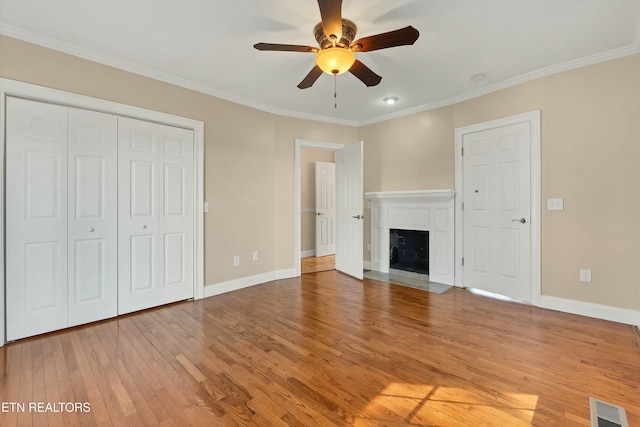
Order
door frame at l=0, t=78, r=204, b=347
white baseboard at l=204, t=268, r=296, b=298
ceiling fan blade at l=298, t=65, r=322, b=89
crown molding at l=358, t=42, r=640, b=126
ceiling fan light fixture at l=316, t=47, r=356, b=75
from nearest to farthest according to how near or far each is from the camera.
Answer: ceiling fan light fixture at l=316, t=47, r=356, b=75, door frame at l=0, t=78, r=204, b=347, ceiling fan blade at l=298, t=65, r=322, b=89, crown molding at l=358, t=42, r=640, b=126, white baseboard at l=204, t=268, r=296, b=298

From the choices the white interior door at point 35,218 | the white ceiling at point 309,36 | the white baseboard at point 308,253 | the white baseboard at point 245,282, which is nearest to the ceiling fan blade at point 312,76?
the white ceiling at point 309,36

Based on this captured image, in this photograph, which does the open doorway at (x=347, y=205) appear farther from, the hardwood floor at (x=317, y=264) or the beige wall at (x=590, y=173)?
the beige wall at (x=590, y=173)

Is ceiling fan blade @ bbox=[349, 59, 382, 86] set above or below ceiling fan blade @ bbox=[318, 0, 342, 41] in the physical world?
below

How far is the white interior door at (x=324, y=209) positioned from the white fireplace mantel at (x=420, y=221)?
164 cm

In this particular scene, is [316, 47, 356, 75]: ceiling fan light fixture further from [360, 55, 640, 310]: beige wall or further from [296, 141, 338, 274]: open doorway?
[296, 141, 338, 274]: open doorway

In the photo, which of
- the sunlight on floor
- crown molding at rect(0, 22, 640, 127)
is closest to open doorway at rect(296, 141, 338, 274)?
crown molding at rect(0, 22, 640, 127)

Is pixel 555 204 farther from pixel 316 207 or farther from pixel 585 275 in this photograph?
pixel 316 207

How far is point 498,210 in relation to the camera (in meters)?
3.41

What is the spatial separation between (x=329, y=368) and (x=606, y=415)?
5.05 feet

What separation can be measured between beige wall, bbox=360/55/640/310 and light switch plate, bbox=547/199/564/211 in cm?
4

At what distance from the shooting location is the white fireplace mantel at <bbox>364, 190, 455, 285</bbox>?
388 cm

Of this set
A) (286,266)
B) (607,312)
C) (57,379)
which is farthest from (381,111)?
(57,379)

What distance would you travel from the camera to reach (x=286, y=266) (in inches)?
171

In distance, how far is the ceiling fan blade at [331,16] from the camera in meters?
1.63
